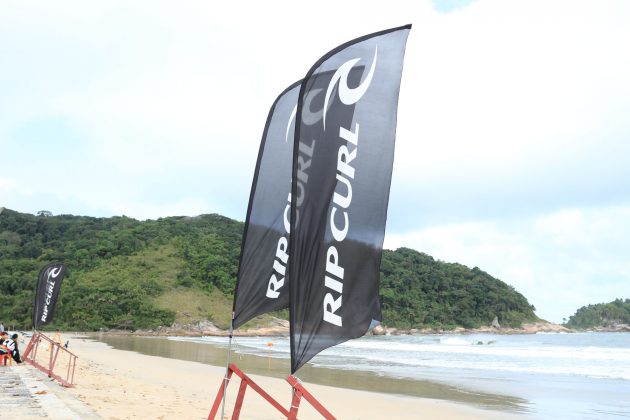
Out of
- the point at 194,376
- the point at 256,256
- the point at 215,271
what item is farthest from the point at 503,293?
the point at 256,256

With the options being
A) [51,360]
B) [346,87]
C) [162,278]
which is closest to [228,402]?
[51,360]

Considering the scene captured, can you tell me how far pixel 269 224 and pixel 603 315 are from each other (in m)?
177

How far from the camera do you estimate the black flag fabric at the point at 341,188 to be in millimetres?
4168

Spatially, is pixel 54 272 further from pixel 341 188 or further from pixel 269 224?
pixel 341 188

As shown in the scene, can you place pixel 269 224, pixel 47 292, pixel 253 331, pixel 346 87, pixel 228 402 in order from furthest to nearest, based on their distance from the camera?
1. pixel 253 331
2. pixel 47 292
3. pixel 228 402
4. pixel 269 224
5. pixel 346 87

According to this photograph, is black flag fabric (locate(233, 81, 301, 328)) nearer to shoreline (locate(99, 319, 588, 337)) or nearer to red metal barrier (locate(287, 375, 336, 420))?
red metal barrier (locate(287, 375, 336, 420))

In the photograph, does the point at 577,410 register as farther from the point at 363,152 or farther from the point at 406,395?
the point at 363,152

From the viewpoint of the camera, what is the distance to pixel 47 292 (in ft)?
46.2

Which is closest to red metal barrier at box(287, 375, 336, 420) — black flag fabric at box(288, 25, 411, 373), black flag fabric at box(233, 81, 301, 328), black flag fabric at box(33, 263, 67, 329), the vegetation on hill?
black flag fabric at box(288, 25, 411, 373)

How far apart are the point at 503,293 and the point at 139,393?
4882 inches

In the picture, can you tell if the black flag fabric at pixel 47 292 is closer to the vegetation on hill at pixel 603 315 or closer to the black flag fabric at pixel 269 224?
the black flag fabric at pixel 269 224

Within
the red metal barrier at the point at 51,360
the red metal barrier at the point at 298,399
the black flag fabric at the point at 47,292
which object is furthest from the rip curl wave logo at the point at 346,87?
the black flag fabric at the point at 47,292

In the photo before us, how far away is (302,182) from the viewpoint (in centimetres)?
424

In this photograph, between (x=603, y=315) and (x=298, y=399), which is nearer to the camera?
(x=298, y=399)
